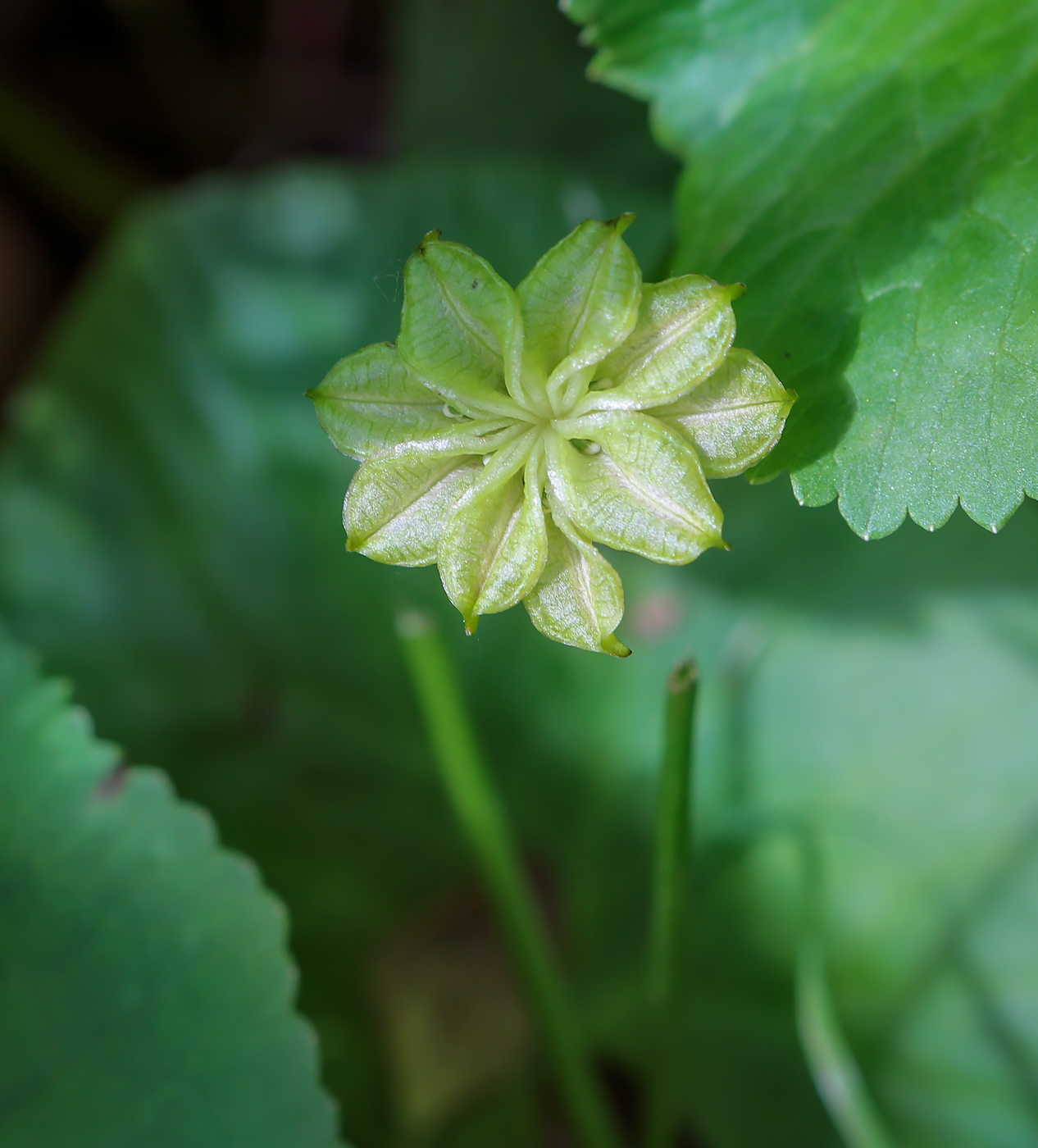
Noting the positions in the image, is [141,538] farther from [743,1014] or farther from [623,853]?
[743,1014]

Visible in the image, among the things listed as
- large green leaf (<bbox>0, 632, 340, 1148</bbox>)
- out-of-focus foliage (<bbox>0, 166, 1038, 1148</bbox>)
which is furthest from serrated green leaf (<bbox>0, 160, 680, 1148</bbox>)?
large green leaf (<bbox>0, 632, 340, 1148</bbox>)

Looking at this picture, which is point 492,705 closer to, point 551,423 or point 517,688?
point 517,688

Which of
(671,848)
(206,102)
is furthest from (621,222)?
(206,102)

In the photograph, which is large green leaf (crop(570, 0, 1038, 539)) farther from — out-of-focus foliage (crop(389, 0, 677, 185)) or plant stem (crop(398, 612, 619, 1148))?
out-of-focus foliage (crop(389, 0, 677, 185))

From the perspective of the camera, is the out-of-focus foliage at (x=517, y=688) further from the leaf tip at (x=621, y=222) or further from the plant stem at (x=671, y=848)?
the leaf tip at (x=621, y=222)

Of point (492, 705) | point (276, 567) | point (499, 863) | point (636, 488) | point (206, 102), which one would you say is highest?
point (206, 102)

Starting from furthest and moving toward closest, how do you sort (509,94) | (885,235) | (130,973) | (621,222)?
(509,94), (130,973), (885,235), (621,222)
